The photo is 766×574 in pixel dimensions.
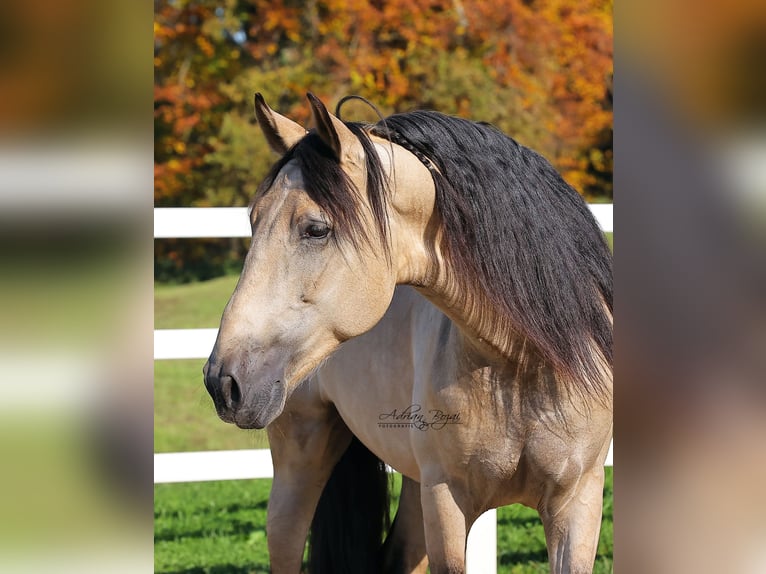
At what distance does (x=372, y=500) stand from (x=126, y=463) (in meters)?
2.64

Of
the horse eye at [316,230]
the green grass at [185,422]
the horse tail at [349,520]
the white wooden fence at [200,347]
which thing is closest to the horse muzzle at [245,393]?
the horse eye at [316,230]

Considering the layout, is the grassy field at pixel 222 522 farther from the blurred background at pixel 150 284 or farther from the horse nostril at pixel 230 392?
the blurred background at pixel 150 284

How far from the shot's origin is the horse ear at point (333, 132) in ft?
5.44

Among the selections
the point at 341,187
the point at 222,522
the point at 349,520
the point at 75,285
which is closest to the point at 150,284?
the point at 75,285

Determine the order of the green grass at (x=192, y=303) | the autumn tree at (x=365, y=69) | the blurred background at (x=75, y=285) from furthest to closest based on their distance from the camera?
1. the autumn tree at (x=365, y=69)
2. the green grass at (x=192, y=303)
3. the blurred background at (x=75, y=285)

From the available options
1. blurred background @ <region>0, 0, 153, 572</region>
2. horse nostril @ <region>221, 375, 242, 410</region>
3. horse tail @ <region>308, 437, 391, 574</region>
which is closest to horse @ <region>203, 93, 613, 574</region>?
horse nostril @ <region>221, 375, 242, 410</region>

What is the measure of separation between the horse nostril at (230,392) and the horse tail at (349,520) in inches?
57.9

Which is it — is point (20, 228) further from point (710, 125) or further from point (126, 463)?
point (710, 125)

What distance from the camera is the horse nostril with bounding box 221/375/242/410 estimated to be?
1.56 metres

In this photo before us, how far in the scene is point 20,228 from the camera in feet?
1.46

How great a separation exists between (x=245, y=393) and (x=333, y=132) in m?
0.52

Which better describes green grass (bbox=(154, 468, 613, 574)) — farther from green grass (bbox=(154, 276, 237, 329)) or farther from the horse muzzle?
green grass (bbox=(154, 276, 237, 329))

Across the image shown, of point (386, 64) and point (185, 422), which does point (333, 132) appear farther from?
point (386, 64)

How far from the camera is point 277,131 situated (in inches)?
73.5
